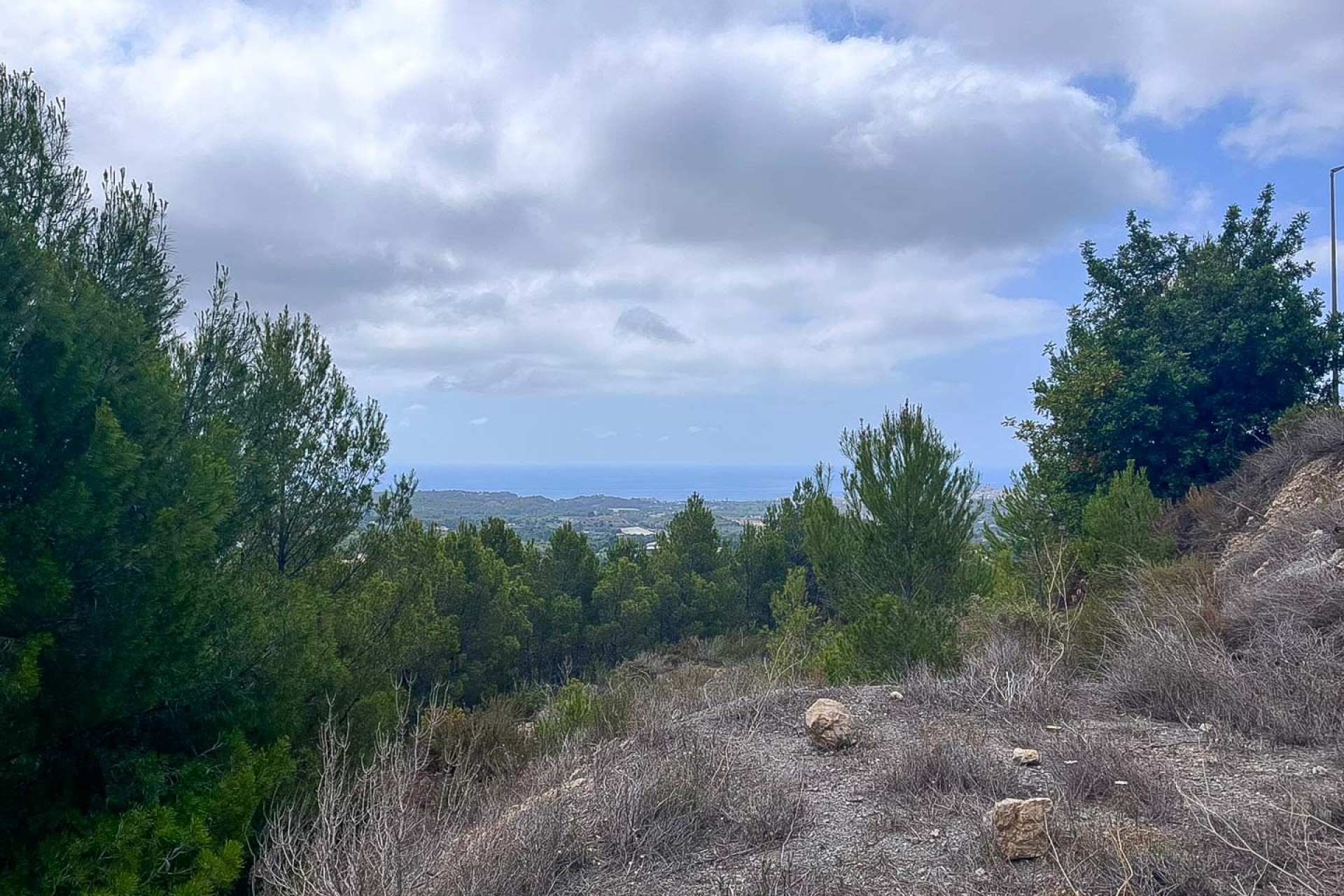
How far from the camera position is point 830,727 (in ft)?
21.8

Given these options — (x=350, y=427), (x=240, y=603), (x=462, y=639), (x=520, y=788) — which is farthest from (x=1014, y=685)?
(x=462, y=639)

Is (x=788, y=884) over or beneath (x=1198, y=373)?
beneath

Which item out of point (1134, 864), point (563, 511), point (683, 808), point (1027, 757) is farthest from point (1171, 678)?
point (563, 511)

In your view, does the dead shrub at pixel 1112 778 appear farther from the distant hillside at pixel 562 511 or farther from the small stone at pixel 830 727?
the distant hillside at pixel 562 511

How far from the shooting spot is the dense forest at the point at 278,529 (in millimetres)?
4652

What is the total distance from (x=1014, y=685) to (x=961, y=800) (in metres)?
2.72

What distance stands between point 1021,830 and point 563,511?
89.8 m

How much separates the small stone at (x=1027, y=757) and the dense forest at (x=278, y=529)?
3574 mm

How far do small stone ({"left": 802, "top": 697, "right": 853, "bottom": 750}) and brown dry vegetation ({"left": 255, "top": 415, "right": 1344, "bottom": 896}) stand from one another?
0.39ft

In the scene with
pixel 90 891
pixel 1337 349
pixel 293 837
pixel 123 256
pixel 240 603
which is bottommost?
pixel 90 891

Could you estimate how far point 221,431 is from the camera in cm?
702

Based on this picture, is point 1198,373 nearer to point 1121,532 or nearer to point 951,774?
point 1121,532

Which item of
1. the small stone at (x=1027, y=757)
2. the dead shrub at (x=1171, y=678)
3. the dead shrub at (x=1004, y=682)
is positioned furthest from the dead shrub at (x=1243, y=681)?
the small stone at (x=1027, y=757)

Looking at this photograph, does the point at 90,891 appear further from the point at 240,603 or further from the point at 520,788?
Answer: the point at 520,788
